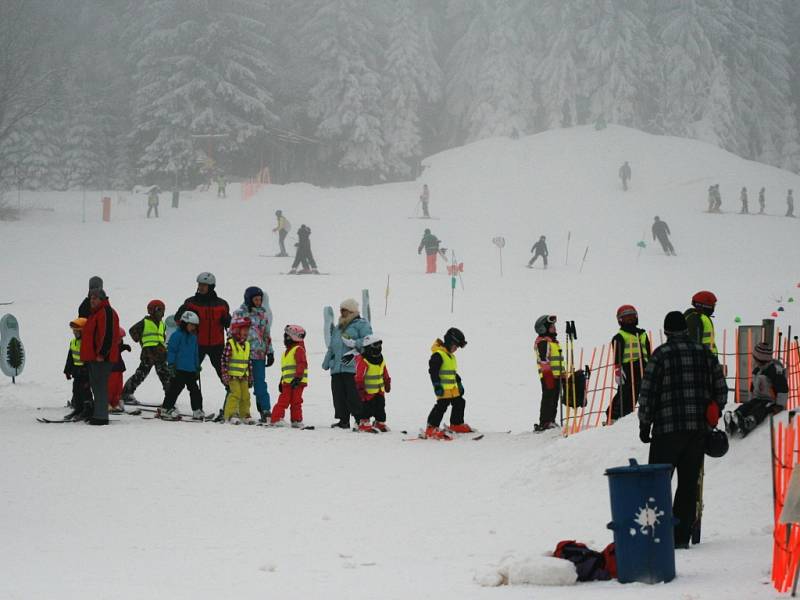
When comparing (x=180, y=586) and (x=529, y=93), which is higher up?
(x=529, y=93)

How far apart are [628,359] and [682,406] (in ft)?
14.1

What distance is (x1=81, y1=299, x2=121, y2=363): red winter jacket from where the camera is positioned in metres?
12.0

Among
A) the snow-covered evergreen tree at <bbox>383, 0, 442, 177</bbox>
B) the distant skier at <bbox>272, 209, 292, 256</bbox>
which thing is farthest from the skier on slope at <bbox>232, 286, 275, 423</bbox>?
the snow-covered evergreen tree at <bbox>383, 0, 442, 177</bbox>

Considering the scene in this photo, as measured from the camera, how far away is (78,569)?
624 centimetres

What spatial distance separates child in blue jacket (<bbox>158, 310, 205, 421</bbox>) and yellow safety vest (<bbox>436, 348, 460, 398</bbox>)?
9.78 ft

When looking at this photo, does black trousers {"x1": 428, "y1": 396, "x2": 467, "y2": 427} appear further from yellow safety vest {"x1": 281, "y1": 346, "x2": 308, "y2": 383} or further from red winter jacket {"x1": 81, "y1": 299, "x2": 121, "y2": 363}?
red winter jacket {"x1": 81, "y1": 299, "x2": 121, "y2": 363}

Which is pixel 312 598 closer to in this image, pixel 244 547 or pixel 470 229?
pixel 244 547

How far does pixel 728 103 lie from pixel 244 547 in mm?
68687

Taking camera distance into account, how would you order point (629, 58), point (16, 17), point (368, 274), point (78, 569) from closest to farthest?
point (78, 569) < point (368, 274) < point (16, 17) < point (629, 58)

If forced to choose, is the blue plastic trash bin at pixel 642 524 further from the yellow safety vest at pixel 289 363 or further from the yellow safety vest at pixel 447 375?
the yellow safety vest at pixel 289 363

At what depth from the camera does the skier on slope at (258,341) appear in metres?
12.9

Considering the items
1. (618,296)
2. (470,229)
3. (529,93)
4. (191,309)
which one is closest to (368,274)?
(618,296)

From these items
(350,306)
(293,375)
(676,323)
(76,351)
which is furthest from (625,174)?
(676,323)

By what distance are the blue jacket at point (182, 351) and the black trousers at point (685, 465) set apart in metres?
7.45
